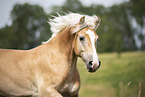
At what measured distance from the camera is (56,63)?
3.46 metres

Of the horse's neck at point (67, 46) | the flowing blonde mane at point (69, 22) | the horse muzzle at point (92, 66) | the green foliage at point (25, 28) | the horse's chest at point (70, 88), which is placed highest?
the green foliage at point (25, 28)

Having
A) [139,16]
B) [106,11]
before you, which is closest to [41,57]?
[139,16]

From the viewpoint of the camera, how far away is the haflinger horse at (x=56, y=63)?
3270 mm

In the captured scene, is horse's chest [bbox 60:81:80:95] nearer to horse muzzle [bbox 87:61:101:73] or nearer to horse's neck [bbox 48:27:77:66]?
horse's neck [bbox 48:27:77:66]

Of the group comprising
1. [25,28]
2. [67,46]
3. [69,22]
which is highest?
[25,28]

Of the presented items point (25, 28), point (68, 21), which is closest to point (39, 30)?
point (25, 28)

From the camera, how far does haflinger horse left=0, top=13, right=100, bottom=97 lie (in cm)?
327

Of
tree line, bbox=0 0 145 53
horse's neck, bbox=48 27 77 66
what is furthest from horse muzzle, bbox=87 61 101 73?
tree line, bbox=0 0 145 53

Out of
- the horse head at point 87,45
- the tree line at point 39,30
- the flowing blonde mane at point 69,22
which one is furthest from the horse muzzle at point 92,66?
the tree line at point 39,30

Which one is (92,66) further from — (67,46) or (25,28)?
(25,28)

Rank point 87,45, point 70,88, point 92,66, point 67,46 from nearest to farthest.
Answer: point 92,66, point 87,45, point 70,88, point 67,46

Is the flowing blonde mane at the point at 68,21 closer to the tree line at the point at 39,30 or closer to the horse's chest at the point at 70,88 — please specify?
the horse's chest at the point at 70,88

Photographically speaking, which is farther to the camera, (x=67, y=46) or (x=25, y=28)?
(x=25, y=28)

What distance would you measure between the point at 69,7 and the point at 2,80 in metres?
58.0
